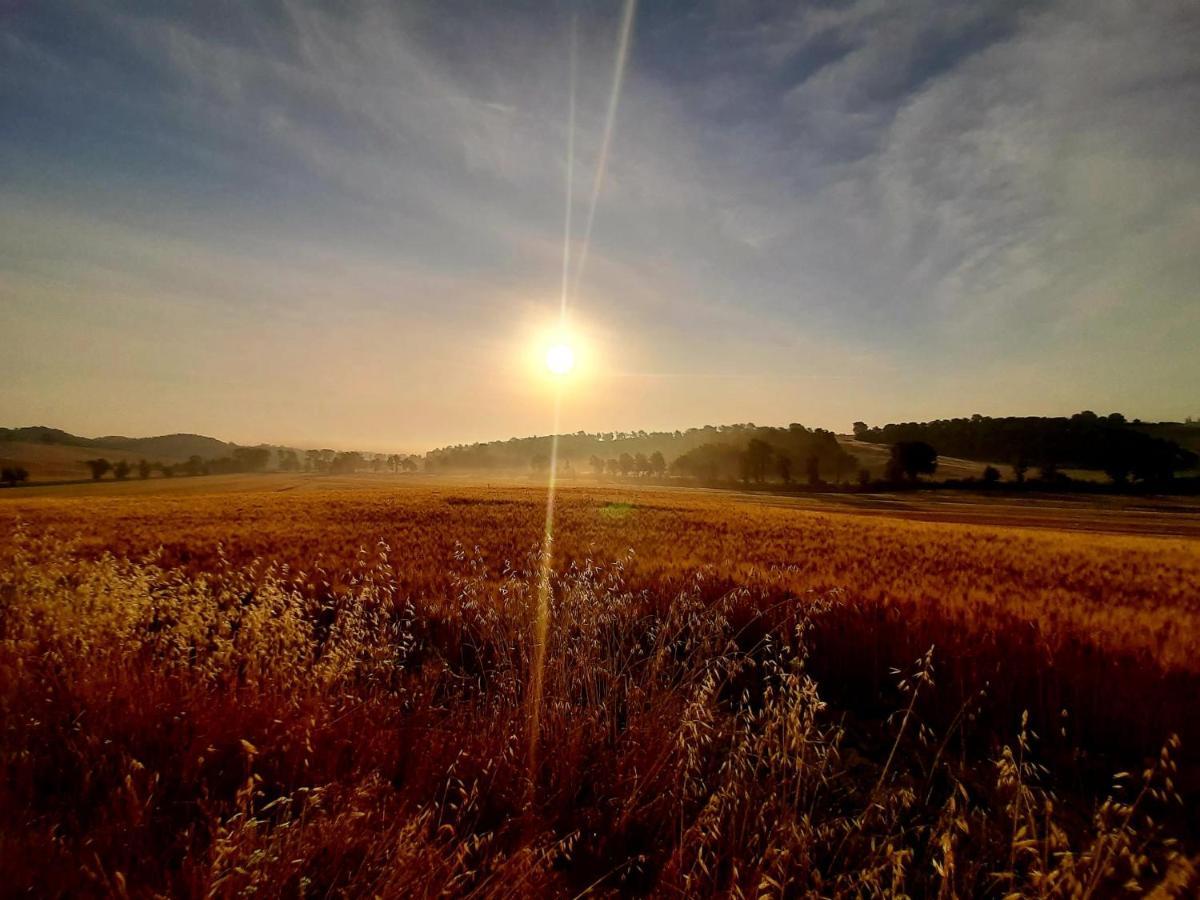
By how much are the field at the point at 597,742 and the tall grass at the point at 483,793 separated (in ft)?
0.08

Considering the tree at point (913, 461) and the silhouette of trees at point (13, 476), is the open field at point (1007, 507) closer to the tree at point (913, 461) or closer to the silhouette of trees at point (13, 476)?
the tree at point (913, 461)

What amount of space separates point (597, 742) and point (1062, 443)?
163410 mm

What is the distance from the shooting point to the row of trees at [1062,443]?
93438 mm

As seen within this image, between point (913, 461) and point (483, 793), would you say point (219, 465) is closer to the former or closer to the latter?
point (913, 461)

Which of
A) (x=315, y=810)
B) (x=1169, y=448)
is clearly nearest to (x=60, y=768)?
(x=315, y=810)

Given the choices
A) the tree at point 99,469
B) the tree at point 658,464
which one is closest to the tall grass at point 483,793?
the tree at point 99,469

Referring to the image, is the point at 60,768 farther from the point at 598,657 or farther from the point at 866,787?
the point at 866,787

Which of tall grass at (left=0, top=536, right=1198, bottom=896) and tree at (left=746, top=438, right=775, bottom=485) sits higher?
tree at (left=746, top=438, right=775, bottom=485)

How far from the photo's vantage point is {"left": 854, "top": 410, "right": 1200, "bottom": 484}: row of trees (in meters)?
93.4

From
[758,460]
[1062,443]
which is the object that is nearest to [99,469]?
[758,460]

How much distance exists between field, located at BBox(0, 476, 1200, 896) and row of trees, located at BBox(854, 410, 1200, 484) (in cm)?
10799

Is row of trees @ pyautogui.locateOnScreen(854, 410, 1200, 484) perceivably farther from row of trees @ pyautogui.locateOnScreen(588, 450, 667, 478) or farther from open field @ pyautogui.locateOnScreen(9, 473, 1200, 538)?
row of trees @ pyautogui.locateOnScreen(588, 450, 667, 478)

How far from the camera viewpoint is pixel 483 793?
3.25 m

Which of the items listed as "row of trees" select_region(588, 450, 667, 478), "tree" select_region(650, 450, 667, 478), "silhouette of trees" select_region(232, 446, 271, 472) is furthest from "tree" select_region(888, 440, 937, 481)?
"silhouette of trees" select_region(232, 446, 271, 472)
